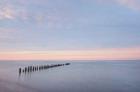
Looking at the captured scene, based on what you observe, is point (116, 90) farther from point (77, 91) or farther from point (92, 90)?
point (77, 91)

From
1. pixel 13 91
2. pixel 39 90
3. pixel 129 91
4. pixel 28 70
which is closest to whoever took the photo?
pixel 13 91

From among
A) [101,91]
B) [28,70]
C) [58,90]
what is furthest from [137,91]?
[28,70]

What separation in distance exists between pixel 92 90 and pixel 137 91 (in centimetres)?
619

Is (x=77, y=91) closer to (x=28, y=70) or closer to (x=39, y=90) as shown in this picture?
(x=39, y=90)

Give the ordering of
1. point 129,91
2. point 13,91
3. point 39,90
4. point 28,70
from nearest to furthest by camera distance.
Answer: point 13,91 < point 39,90 < point 129,91 < point 28,70

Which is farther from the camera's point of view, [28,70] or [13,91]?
[28,70]

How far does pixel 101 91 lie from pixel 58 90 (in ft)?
18.5

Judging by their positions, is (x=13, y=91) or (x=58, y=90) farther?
(x=58, y=90)

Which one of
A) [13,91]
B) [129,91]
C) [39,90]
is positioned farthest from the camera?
[129,91]

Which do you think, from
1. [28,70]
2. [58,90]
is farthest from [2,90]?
[28,70]

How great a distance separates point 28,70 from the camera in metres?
61.6

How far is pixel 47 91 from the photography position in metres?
29.9

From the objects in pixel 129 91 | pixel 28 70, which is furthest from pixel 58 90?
pixel 28 70

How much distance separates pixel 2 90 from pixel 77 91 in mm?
9228
